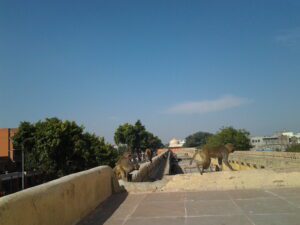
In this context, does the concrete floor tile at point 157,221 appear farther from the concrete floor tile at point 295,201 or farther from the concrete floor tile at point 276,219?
the concrete floor tile at point 295,201

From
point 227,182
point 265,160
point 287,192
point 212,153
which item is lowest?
point 287,192

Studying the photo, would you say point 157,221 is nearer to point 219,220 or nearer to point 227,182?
point 219,220

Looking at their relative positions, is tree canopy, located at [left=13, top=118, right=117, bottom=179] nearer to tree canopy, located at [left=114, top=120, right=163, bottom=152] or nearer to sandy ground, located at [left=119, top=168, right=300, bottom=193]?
sandy ground, located at [left=119, top=168, right=300, bottom=193]

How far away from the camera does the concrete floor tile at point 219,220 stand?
5.64 meters

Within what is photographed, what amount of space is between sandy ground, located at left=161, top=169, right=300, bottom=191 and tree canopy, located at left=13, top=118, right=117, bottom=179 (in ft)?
130

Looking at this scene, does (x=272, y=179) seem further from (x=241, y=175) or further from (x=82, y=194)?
(x=82, y=194)

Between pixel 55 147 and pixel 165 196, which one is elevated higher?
pixel 55 147

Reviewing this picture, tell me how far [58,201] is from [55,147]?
43.9m

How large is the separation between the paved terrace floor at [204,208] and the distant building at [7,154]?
216ft

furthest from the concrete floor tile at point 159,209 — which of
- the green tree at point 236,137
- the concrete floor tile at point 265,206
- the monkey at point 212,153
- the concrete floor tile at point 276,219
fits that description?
the green tree at point 236,137

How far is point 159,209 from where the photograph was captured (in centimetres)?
696

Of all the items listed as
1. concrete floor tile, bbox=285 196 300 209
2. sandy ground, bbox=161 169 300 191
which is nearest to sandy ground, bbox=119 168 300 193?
sandy ground, bbox=161 169 300 191

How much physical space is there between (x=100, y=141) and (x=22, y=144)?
12.2 meters

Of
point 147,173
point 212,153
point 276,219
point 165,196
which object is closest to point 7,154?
point 147,173
